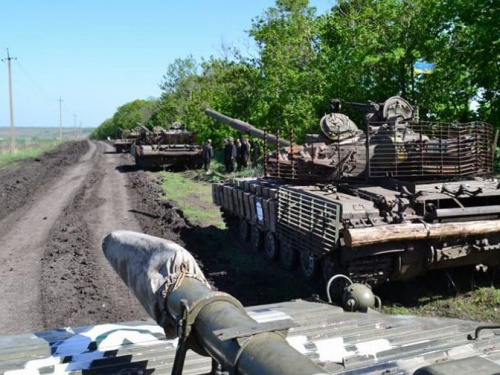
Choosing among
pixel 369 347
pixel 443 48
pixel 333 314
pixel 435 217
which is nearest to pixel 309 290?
pixel 435 217

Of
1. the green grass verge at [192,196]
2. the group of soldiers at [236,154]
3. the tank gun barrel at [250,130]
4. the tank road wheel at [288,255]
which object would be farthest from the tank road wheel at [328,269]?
the group of soldiers at [236,154]

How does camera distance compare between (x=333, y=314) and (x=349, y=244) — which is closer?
(x=333, y=314)

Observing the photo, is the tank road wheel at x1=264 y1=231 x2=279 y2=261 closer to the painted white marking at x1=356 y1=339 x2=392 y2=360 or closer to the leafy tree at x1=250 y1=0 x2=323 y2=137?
the painted white marking at x1=356 y1=339 x2=392 y2=360

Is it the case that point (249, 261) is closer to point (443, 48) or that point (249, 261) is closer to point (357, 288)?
point (357, 288)

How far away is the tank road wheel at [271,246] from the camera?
434 inches

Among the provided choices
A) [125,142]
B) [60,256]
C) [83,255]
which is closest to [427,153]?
[83,255]

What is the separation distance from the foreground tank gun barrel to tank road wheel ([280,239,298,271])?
19.4 ft

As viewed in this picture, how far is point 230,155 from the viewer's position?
83.5 feet

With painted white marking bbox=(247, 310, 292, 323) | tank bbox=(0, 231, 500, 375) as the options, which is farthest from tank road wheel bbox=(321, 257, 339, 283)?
painted white marking bbox=(247, 310, 292, 323)

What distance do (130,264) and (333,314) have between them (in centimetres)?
246

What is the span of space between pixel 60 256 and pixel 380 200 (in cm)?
595

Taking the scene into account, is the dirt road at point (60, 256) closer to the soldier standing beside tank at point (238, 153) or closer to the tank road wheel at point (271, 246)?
the tank road wheel at point (271, 246)

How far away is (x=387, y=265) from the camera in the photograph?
834 cm

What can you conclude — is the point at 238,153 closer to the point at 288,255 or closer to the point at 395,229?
the point at 288,255
